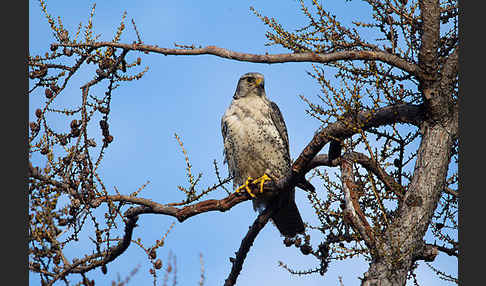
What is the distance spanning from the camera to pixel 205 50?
16.0ft

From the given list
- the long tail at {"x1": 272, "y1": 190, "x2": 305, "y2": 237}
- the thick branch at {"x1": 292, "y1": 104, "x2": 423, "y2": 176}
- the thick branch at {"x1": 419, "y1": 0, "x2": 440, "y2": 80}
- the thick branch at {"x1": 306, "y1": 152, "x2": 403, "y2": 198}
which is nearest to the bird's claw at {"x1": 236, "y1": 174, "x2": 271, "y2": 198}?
the long tail at {"x1": 272, "y1": 190, "x2": 305, "y2": 237}

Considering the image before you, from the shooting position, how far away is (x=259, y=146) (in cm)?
669

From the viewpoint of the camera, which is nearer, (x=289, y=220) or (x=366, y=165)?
(x=366, y=165)

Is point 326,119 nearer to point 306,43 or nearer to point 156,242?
point 306,43

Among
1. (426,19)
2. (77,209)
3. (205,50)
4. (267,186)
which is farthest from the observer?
(267,186)

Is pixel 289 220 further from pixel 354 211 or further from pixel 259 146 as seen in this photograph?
pixel 354 211

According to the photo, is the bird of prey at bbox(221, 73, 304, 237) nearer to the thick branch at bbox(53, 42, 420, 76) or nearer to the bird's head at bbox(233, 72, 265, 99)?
the bird's head at bbox(233, 72, 265, 99)

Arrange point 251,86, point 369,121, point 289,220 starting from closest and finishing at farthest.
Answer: point 369,121, point 289,220, point 251,86

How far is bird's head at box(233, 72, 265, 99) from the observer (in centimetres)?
725

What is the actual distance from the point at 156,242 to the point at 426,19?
3.62 m

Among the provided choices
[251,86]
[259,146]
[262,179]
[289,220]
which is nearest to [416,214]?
[262,179]

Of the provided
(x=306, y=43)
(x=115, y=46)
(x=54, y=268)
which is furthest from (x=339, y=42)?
(x=54, y=268)

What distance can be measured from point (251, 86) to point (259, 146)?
104 centimetres

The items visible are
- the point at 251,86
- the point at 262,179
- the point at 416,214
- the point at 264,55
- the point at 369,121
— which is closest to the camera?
the point at 264,55
